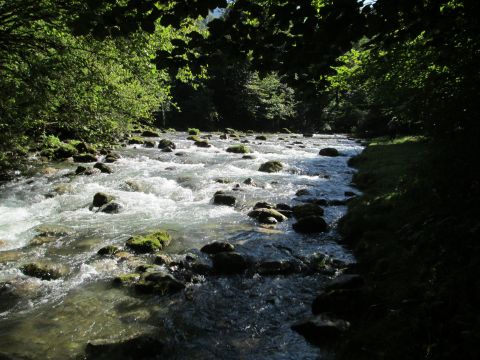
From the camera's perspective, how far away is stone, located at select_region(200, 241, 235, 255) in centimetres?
904

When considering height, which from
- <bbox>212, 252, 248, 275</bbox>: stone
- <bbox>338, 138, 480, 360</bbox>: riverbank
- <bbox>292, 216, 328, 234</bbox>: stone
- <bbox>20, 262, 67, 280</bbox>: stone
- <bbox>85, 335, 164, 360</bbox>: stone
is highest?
<bbox>338, 138, 480, 360</bbox>: riverbank

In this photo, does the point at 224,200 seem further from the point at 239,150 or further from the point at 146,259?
the point at 239,150

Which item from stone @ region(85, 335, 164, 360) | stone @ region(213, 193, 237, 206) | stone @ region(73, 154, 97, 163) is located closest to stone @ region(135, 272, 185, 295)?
stone @ region(85, 335, 164, 360)

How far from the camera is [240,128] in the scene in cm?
5572

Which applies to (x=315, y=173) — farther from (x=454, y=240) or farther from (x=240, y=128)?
Result: (x=240, y=128)

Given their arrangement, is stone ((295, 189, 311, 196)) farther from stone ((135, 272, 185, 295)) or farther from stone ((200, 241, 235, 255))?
stone ((135, 272, 185, 295))

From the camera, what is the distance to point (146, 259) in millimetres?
8594

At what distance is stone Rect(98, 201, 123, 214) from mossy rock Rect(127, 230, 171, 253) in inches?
123

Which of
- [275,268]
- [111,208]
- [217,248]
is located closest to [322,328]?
[275,268]

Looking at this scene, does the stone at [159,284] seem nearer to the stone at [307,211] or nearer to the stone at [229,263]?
the stone at [229,263]

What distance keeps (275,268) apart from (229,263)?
1.03 metres

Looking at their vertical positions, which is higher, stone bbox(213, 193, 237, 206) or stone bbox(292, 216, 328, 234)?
stone bbox(292, 216, 328, 234)

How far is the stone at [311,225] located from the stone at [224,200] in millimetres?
3404

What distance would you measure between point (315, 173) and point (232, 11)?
16702 millimetres
